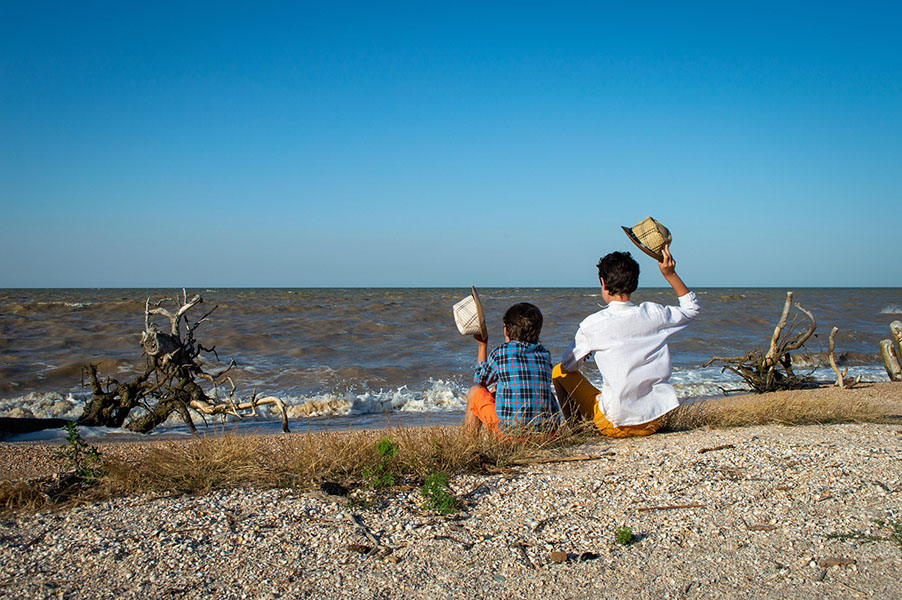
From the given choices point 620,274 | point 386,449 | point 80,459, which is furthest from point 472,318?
point 80,459

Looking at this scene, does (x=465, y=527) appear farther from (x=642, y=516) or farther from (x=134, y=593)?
(x=134, y=593)

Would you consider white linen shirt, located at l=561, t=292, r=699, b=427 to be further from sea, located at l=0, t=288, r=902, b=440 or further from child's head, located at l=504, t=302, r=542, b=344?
sea, located at l=0, t=288, r=902, b=440

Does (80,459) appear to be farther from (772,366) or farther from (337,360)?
(337,360)

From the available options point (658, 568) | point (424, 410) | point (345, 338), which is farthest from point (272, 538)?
point (345, 338)

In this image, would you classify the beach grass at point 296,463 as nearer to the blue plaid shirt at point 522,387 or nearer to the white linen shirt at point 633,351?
the blue plaid shirt at point 522,387

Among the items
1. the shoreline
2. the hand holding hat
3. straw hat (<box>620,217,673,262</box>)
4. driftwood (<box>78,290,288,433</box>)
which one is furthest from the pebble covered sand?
driftwood (<box>78,290,288,433</box>)

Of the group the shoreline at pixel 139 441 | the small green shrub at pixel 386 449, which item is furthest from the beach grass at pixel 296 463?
the shoreline at pixel 139 441

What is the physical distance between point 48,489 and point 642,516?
3.16m

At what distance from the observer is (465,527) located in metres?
2.98

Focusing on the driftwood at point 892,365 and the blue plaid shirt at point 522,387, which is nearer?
the blue plaid shirt at point 522,387

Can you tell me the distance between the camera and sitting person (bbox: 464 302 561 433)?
4395mm

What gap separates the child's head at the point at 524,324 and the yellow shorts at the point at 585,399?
447mm

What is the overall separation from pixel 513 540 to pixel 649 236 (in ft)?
7.26

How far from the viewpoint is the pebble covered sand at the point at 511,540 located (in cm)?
243
